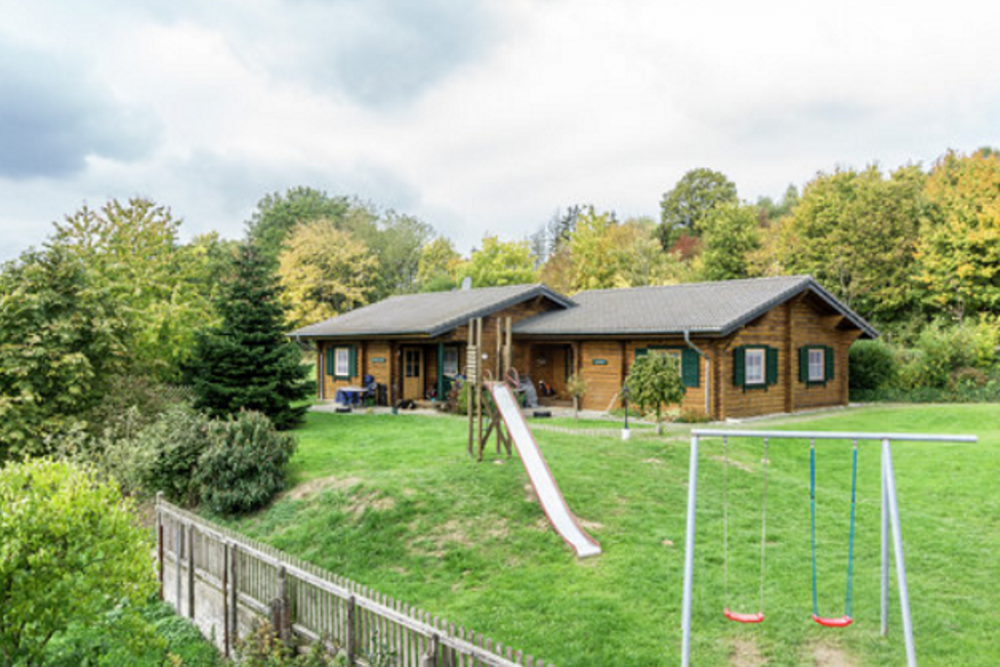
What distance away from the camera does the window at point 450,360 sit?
21906 millimetres

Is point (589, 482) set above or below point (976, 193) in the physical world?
below

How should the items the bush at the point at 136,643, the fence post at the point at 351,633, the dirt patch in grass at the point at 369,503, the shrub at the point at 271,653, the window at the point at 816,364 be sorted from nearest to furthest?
the fence post at the point at 351,633 → the shrub at the point at 271,653 → the bush at the point at 136,643 → the dirt patch in grass at the point at 369,503 → the window at the point at 816,364

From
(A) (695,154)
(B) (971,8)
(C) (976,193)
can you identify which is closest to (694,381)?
(B) (971,8)

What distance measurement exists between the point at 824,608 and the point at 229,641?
6714mm

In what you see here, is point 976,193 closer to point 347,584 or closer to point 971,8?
point 971,8

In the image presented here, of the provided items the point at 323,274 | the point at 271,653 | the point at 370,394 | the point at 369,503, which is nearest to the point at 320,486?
the point at 369,503

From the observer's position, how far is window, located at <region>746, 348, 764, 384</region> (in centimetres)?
1845

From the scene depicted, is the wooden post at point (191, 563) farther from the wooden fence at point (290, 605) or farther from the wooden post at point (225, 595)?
the wooden post at point (225, 595)

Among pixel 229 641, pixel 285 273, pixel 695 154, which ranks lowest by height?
pixel 229 641

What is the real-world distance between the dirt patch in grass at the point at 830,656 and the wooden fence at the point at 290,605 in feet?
7.81

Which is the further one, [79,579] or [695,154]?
[695,154]

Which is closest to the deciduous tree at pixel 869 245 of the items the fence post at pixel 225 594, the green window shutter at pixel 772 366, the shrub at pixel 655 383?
the green window shutter at pixel 772 366

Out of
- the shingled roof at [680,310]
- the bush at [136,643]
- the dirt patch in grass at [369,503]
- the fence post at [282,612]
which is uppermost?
the shingled roof at [680,310]

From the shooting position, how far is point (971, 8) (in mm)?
17797
